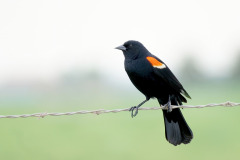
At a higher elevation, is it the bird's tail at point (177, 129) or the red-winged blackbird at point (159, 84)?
the red-winged blackbird at point (159, 84)

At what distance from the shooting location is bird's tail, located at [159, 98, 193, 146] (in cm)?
441

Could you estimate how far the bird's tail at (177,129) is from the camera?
14.5ft

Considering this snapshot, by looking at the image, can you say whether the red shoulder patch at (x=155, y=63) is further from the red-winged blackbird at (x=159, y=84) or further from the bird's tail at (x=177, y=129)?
the bird's tail at (x=177, y=129)

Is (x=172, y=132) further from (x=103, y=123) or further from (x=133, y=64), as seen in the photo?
(x=103, y=123)

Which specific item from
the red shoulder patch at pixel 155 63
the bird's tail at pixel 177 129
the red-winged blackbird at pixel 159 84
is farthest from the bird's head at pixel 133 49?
the bird's tail at pixel 177 129

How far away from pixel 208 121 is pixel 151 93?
9237 mm

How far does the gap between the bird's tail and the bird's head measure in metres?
0.64

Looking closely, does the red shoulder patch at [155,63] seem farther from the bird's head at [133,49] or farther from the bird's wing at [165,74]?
the bird's head at [133,49]

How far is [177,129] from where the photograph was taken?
445cm

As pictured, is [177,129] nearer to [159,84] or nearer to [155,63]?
[159,84]

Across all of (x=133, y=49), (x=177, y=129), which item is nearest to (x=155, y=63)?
(x=133, y=49)

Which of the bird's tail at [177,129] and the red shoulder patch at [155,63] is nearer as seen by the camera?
the red shoulder patch at [155,63]

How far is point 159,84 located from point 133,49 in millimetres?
477

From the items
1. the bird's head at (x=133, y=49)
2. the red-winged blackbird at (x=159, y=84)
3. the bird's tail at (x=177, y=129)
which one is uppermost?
the bird's head at (x=133, y=49)
